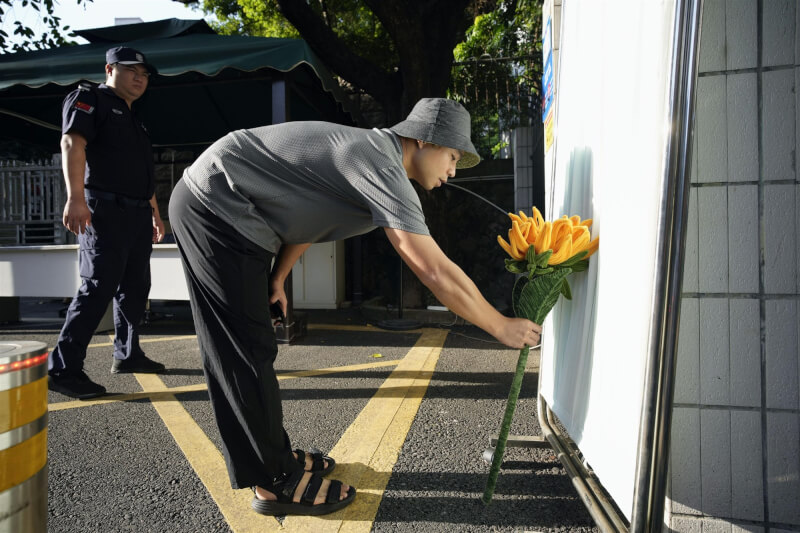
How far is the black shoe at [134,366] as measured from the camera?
3.48 metres

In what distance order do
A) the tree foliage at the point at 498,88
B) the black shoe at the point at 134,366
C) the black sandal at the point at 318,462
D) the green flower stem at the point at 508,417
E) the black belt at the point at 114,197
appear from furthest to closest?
the tree foliage at the point at 498,88
the black shoe at the point at 134,366
the black belt at the point at 114,197
the black sandal at the point at 318,462
the green flower stem at the point at 508,417

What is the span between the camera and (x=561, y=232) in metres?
1.43

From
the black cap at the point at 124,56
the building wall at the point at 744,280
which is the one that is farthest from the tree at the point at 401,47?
the building wall at the point at 744,280

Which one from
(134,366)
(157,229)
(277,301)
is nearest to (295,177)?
(277,301)

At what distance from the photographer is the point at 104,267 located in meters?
2.96

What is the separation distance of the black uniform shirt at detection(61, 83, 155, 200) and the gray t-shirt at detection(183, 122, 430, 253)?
1761 millimetres

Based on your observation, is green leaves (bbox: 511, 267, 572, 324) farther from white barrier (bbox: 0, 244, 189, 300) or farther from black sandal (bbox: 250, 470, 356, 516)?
white barrier (bbox: 0, 244, 189, 300)

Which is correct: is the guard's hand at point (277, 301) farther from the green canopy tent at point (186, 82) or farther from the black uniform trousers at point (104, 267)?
the green canopy tent at point (186, 82)

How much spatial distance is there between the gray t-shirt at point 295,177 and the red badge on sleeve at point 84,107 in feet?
5.94

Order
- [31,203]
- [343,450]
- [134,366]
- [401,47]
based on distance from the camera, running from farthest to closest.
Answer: [31,203]
[401,47]
[134,366]
[343,450]

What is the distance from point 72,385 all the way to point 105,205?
3.50 feet

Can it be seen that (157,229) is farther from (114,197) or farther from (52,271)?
(52,271)

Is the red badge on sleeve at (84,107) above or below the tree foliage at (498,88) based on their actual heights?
below

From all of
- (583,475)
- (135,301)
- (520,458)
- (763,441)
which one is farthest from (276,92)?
(763,441)
